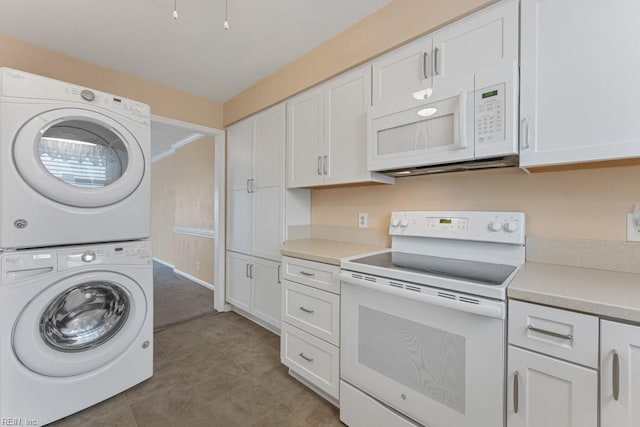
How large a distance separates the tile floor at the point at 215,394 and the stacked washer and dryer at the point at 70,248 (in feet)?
0.45

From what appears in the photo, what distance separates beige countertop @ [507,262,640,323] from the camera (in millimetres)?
798

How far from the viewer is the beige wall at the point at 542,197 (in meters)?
1.18

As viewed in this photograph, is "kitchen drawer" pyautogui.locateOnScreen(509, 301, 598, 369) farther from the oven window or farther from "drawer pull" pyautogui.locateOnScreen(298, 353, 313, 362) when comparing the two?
"drawer pull" pyautogui.locateOnScreen(298, 353, 313, 362)

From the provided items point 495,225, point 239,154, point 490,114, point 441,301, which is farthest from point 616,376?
point 239,154

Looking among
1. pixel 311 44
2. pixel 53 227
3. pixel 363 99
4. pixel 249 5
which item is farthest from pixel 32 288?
pixel 311 44

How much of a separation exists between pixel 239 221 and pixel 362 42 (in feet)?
6.78

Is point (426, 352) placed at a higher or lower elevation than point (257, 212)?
lower

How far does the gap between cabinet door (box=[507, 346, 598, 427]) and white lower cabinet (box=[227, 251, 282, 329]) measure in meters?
1.83

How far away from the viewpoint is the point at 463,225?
60.4 inches

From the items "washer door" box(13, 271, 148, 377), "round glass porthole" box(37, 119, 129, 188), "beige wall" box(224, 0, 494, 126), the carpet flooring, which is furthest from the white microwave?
the carpet flooring

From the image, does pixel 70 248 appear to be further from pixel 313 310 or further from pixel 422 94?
pixel 422 94

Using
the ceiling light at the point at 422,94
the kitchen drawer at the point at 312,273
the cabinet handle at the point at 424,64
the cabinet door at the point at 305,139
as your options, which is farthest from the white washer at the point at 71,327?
the cabinet handle at the point at 424,64

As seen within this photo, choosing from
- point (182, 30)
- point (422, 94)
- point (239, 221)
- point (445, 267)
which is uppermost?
point (182, 30)

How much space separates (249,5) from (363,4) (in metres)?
0.73
